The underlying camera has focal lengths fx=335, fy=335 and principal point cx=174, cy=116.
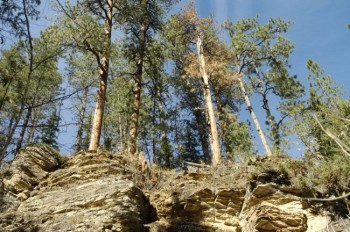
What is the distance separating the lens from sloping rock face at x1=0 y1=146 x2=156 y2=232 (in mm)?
7377

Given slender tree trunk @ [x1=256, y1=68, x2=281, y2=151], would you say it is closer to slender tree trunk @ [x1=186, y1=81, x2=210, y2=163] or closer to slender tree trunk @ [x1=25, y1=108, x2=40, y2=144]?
slender tree trunk @ [x1=186, y1=81, x2=210, y2=163]

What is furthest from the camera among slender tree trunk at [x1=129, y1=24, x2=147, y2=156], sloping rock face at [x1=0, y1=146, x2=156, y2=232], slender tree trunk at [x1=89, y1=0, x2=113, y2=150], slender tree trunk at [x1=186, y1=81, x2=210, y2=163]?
slender tree trunk at [x1=186, y1=81, x2=210, y2=163]

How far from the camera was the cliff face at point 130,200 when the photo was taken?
25.1ft

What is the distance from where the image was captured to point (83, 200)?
798 centimetres

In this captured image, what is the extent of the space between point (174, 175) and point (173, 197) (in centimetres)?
159

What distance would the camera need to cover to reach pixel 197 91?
2291cm

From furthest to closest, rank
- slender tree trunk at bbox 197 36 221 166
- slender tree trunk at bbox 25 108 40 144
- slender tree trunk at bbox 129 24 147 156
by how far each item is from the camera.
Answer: slender tree trunk at bbox 25 108 40 144 → slender tree trunk at bbox 197 36 221 166 → slender tree trunk at bbox 129 24 147 156

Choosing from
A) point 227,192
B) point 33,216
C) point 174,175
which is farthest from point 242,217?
point 33,216

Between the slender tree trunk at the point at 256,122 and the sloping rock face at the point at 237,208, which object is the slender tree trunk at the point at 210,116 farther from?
the sloping rock face at the point at 237,208

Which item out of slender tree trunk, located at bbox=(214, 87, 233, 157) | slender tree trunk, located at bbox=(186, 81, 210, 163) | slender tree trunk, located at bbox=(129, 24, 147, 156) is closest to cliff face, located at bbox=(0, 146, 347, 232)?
slender tree trunk, located at bbox=(129, 24, 147, 156)

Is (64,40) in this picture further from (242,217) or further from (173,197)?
(242,217)

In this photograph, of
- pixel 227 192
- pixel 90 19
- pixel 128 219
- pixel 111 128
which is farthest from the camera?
pixel 111 128

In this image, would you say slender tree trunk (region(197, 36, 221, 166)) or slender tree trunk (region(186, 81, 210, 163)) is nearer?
slender tree trunk (region(197, 36, 221, 166))

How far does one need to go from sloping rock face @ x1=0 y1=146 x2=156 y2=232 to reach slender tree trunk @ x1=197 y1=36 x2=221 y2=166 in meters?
4.96
